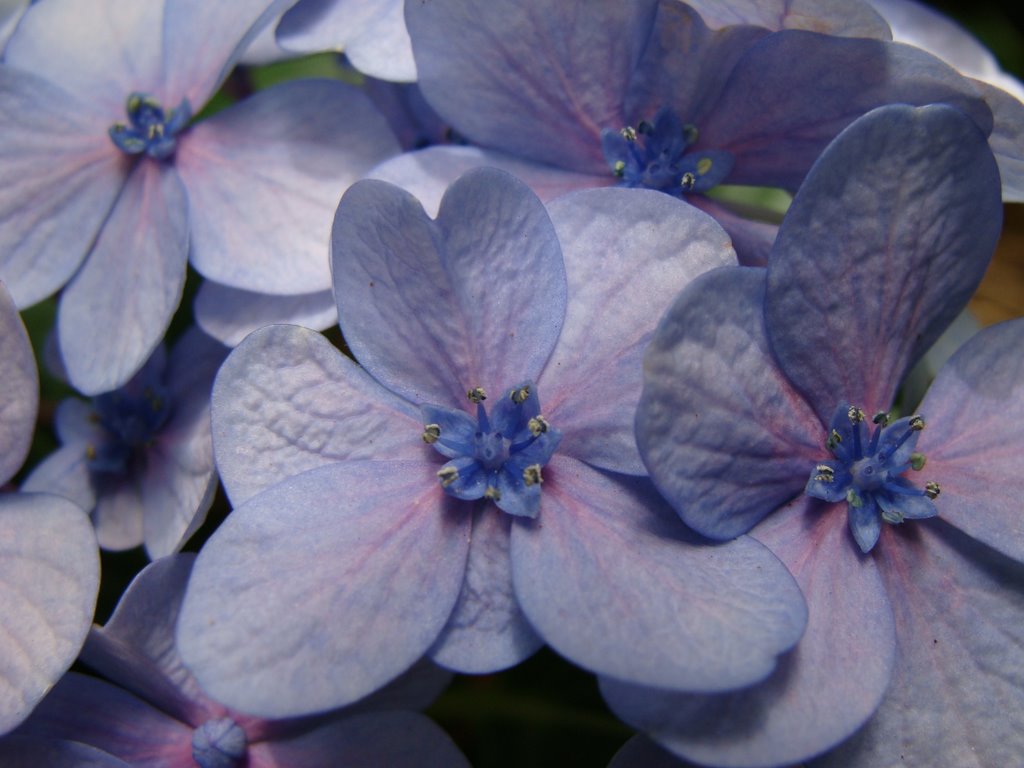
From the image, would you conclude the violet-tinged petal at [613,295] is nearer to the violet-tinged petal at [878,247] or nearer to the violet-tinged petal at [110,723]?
the violet-tinged petal at [878,247]

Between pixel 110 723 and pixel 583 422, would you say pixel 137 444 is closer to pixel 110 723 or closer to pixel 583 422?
pixel 110 723

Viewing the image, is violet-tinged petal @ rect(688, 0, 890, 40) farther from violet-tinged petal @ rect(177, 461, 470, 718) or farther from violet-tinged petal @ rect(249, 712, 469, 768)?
violet-tinged petal @ rect(249, 712, 469, 768)

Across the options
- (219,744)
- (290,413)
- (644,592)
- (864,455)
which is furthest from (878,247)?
(219,744)

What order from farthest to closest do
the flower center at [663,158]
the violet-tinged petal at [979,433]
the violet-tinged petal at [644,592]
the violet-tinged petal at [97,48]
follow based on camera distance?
the violet-tinged petal at [97,48] → the flower center at [663,158] → the violet-tinged petal at [979,433] → the violet-tinged petal at [644,592]

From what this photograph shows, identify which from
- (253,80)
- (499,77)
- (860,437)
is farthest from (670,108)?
(253,80)

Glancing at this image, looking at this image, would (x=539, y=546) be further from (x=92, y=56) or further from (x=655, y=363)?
(x=92, y=56)

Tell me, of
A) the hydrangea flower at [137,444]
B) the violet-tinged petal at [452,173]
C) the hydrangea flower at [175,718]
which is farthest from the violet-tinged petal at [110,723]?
the violet-tinged petal at [452,173]

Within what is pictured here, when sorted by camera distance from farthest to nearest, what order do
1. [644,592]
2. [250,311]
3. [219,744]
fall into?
[250,311] → [219,744] → [644,592]
